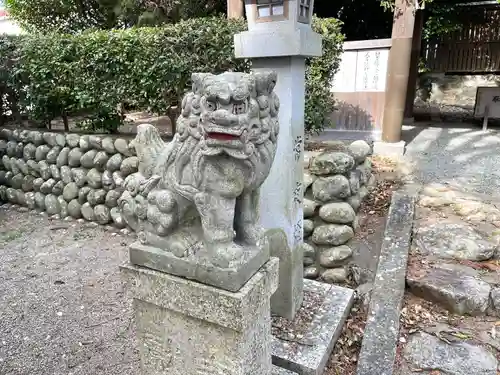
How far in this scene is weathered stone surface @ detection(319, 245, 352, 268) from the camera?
12.6ft

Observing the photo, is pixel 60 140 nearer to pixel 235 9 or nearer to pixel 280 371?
pixel 235 9

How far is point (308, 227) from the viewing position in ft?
13.4

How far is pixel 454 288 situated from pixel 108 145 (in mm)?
3989

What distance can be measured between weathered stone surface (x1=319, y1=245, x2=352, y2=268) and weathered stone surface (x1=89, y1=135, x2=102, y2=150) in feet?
10.0

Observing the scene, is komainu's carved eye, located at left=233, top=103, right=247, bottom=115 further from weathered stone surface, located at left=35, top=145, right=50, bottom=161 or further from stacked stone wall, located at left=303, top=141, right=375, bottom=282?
weathered stone surface, located at left=35, top=145, right=50, bottom=161

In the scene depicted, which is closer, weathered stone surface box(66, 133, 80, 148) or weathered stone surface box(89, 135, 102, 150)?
weathered stone surface box(89, 135, 102, 150)

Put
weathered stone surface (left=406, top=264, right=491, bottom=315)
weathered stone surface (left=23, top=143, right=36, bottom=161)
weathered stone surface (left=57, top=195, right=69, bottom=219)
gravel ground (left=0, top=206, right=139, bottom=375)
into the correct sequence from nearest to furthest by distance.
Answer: gravel ground (left=0, top=206, right=139, bottom=375), weathered stone surface (left=406, top=264, right=491, bottom=315), weathered stone surface (left=57, top=195, right=69, bottom=219), weathered stone surface (left=23, top=143, right=36, bottom=161)

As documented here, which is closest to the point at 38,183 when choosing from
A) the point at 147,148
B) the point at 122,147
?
the point at 122,147

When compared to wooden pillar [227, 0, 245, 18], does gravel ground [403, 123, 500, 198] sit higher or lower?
lower

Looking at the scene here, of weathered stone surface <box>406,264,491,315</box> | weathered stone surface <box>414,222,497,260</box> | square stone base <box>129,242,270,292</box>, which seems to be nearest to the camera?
square stone base <box>129,242,270,292</box>

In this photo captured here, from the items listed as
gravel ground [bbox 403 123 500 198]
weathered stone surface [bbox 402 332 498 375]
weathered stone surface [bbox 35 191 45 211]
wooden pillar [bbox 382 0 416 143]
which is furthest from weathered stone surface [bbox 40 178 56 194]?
wooden pillar [bbox 382 0 416 143]

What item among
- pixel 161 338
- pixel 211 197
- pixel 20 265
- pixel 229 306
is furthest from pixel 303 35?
pixel 20 265

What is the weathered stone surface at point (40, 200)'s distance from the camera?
5.41m

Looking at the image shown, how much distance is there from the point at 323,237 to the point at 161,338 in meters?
2.36
